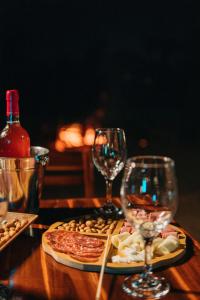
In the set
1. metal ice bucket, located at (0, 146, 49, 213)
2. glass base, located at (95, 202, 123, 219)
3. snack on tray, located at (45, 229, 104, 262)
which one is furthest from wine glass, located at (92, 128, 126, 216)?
snack on tray, located at (45, 229, 104, 262)

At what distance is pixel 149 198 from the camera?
843 mm

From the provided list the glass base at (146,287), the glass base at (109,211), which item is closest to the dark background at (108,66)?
the glass base at (109,211)

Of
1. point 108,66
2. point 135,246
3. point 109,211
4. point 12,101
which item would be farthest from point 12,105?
point 108,66

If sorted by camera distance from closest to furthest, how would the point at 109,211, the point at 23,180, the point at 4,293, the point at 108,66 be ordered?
1. the point at 4,293
2. the point at 23,180
3. the point at 109,211
4. the point at 108,66

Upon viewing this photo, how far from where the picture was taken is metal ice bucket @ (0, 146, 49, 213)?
1218mm

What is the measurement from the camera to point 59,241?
3.41 ft

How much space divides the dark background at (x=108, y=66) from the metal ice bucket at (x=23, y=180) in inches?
179

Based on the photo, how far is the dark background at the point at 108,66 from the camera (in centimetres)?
701

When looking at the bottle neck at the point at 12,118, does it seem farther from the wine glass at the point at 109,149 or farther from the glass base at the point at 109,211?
the glass base at the point at 109,211

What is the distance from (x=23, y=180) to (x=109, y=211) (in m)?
0.27

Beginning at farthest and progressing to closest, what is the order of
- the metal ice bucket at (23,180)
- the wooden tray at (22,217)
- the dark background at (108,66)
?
the dark background at (108,66) → the metal ice bucket at (23,180) → the wooden tray at (22,217)

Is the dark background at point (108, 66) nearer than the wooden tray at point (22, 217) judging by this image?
No

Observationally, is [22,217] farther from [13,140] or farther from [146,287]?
[146,287]

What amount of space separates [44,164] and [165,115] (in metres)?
6.87
